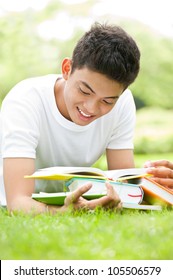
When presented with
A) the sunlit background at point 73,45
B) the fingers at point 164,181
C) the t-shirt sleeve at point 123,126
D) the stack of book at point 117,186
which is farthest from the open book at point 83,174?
the sunlit background at point 73,45

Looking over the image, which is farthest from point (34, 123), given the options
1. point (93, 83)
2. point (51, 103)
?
point (93, 83)

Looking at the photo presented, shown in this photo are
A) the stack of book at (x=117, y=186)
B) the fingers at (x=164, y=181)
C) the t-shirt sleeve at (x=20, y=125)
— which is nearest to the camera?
the stack of book at (x=117, y=186)

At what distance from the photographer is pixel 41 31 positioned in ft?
37.8

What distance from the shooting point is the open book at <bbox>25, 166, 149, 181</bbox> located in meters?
2.73

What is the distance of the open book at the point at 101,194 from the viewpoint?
2787 millimetres

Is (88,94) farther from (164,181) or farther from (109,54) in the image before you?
(164,181)

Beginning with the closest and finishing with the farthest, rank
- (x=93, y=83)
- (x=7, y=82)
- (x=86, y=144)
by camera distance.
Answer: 1. (x=93, y=83)
2. (x=86, y=144)
3. (x=7, y=82)

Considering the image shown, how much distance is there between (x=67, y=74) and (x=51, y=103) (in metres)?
0.22

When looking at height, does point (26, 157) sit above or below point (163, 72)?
below

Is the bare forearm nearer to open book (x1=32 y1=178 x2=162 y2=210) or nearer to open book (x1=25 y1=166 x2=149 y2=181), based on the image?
open book (x1=32 y1=178 x2=162 y2=210)

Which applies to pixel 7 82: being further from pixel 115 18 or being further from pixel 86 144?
pixel 86 144

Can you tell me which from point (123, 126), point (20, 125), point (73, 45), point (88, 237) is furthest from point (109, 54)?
point (73, 45)

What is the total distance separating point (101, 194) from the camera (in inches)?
111

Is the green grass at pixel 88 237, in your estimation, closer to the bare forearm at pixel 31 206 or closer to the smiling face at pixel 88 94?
the bare forearm at pixel 31 206
